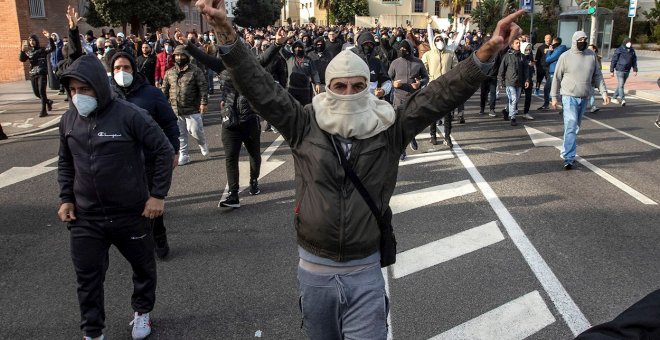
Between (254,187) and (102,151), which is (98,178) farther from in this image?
(254,187)

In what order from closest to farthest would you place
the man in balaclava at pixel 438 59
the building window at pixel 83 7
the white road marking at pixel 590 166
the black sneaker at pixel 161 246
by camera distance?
the black sneaker at pixel 161 246 → the white road marking at pixel 590 166 → the man in balaclava at pixel 438 59 → the building window at pixel 83 7

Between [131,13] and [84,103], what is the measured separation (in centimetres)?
2660

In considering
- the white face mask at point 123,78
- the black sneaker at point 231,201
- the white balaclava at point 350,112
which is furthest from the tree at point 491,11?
the white balaclava at point 350,112

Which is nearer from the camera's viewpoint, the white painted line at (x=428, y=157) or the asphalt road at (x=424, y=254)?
the asphalt road at (x=424, y=254)

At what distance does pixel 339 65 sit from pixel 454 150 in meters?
8.04

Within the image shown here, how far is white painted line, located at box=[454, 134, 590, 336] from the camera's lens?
427 cm

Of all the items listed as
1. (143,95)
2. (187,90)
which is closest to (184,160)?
(187,90)

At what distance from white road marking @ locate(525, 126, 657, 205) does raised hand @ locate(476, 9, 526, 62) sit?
568 centimetres

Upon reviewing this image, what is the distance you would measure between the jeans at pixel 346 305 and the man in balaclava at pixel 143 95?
2438mm

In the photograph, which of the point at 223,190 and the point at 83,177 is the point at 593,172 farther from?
the point at 83,177

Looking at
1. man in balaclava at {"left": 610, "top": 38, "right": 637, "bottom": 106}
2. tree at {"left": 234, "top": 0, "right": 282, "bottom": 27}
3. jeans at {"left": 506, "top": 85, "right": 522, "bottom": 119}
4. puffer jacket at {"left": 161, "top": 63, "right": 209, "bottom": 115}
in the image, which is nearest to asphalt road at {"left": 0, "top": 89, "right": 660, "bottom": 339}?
puffer jacket at {"left": 161, "top": 63, "right": 209, "bottom": 115}

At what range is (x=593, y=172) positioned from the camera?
345 inches

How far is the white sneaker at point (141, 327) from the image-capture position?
409 centimetres

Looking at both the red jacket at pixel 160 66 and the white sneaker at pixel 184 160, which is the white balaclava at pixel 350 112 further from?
the red jacket at pixel 160 66
